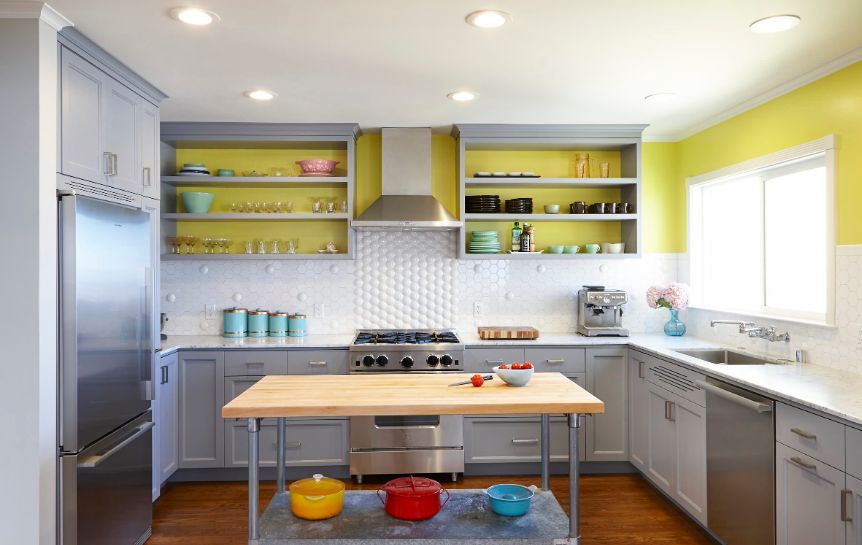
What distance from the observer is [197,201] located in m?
4.85

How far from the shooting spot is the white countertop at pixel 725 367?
258 centimetres

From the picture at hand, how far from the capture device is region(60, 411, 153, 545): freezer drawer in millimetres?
2762

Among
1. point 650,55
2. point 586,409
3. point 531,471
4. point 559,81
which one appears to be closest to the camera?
point 586,409

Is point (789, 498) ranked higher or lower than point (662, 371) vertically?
lower

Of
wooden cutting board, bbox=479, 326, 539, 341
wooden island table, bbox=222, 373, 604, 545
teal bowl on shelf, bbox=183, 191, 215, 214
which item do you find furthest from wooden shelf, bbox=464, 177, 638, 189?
wooden island table, bbox=222, 373, 604, 545

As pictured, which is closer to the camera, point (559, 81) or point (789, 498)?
point (789, 498)

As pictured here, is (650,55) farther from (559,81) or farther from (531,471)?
(531,471)

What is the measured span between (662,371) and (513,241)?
5.19 feet

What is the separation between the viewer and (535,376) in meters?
3.04

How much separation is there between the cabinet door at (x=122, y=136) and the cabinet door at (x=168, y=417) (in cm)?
123

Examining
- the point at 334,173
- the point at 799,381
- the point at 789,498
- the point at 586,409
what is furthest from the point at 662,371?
the point at 334,173

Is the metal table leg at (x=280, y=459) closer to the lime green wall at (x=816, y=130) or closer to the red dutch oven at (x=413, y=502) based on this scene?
the red dutch oven at (x=413, y=502)

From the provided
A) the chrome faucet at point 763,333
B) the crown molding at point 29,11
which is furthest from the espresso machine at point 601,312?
the crown molding at point 29,11

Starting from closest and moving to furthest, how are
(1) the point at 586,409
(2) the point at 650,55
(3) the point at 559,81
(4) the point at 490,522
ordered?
(1) the point at 586,409 < (4) the point at 490,522 < (2) the point at 650,55 < (3) the point at 559,81
